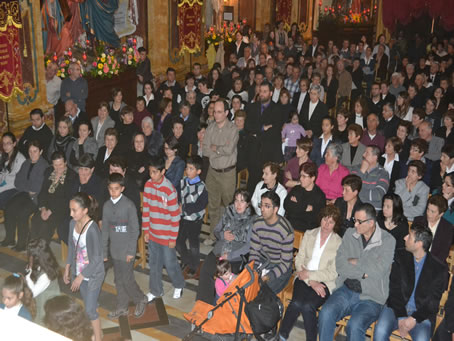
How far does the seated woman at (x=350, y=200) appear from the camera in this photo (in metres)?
5.86

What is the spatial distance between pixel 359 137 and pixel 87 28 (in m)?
8.79

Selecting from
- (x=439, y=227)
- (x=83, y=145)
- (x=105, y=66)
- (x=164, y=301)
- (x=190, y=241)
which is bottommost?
(x=164, y=301)

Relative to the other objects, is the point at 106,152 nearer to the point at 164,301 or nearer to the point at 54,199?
the point at 54,199

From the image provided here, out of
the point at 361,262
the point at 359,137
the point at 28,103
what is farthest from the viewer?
the point at 28,103

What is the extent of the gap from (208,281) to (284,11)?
2077 centimetres

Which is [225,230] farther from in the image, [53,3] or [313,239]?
[53,3]

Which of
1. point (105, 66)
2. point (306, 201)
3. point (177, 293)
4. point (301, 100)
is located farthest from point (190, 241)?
point (105, 66)

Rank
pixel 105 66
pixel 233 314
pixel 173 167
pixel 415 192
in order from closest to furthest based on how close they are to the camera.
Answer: pixel 233 314 → pixel 415 192 → pixel 173 167 → pixel 105 66

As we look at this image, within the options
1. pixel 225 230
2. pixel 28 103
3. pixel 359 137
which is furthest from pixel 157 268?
pixel 28 103

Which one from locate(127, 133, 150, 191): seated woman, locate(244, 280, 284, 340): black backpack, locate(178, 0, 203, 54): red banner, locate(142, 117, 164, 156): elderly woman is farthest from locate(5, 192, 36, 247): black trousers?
locate(178, 0, 203, 54): red banner

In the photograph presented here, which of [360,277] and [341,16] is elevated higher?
[341,16]

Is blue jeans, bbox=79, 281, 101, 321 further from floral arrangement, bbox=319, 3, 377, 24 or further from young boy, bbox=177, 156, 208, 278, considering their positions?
floral arrangement, bbox=319, 3, 377, 24

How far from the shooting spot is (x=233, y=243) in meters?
5.65

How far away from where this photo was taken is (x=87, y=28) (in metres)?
13.3
